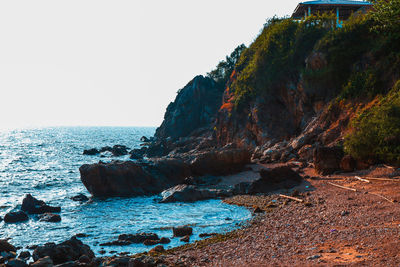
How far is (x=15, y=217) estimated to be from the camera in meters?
18.6

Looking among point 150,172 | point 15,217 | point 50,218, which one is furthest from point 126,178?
point 15,217

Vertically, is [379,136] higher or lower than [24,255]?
higher

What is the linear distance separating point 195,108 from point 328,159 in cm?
5361

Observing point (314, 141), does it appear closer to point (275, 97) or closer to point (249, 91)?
point (275, 97)

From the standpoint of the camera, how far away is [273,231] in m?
12.7

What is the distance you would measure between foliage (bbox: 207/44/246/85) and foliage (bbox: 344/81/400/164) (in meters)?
61.0

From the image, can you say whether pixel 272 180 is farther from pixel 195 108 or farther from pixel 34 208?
pixel 195 108

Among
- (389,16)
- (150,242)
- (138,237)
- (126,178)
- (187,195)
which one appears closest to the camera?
(150,242)

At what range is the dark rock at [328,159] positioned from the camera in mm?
21328

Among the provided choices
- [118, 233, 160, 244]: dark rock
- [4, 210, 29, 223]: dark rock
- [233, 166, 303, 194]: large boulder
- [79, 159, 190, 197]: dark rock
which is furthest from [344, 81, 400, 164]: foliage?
[4, 210, 29, 223]: dark rock

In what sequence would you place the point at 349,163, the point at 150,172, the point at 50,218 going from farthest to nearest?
1. the point at 150,172
2. the point at 349,163
3. the point at 50,218

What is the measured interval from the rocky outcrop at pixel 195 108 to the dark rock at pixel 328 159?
164 ft

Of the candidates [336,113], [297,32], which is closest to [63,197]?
[336,113]

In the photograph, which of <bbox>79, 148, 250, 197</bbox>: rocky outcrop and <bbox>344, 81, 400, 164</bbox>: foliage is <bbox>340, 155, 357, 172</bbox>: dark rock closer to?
<bbox>344, 81, 400, 164</bbox>: foliage
